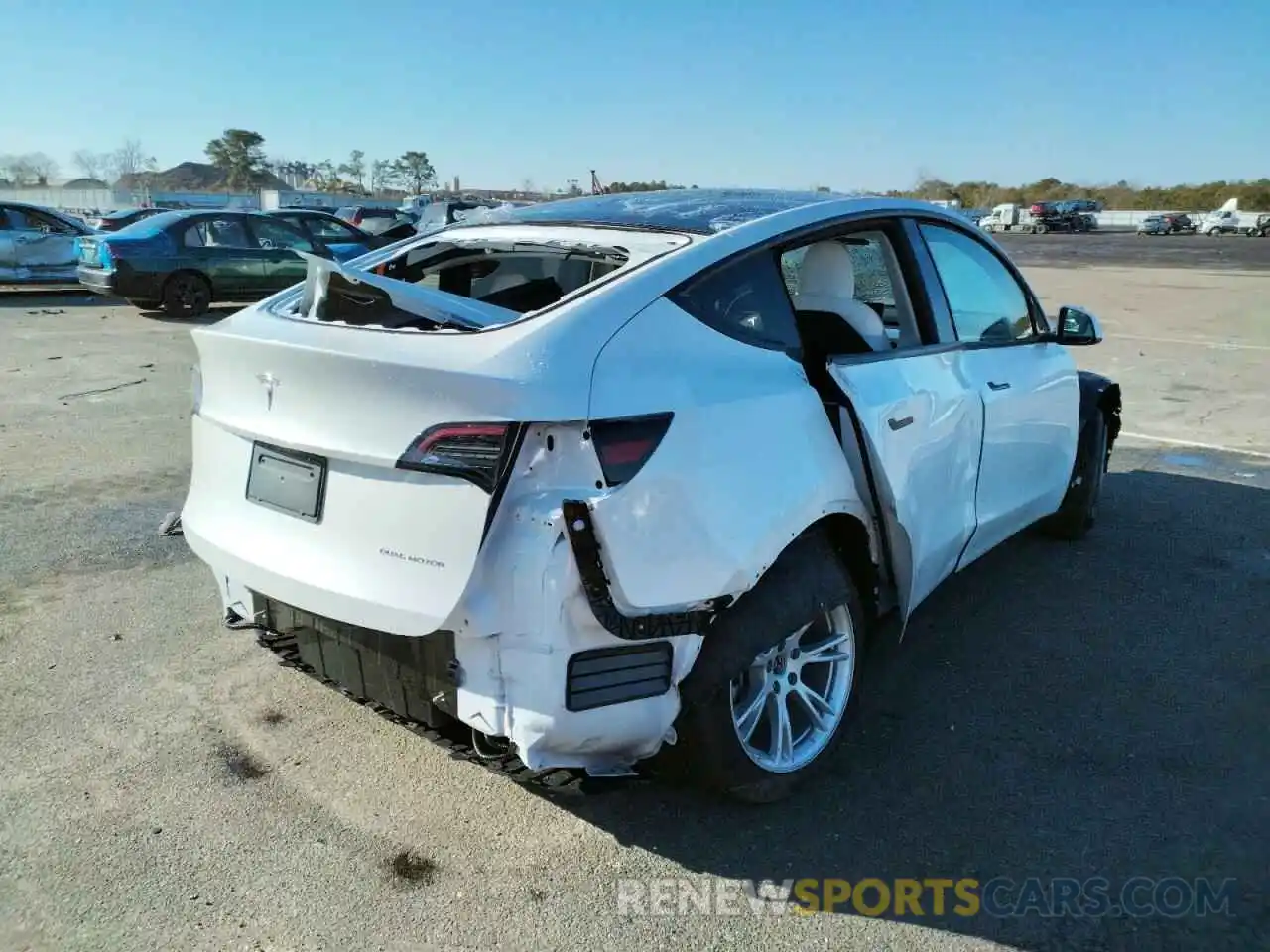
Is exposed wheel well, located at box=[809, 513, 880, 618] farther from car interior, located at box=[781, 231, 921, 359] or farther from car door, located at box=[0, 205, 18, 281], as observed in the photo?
car door, located at box=[0, 205, 18, 281]

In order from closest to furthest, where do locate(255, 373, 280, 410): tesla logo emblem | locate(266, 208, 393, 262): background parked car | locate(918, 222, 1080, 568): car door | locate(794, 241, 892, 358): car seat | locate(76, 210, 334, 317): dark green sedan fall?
locate(255, 373, 280, 410): tesla logo emblem < locate(794, 241, 892, 358): car seat < locate(918, 222, 1080, 568): car door < locate(76, 210, 334, 317): dark green sedan < locate(266, 208, 393, 262): background parked car

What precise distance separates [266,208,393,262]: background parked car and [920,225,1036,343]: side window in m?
12.6

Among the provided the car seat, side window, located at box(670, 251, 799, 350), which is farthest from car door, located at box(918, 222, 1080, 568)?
side window, located at box(670, 251, 799, 350)

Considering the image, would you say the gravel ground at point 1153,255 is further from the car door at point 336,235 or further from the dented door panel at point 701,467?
the dented door panel at point 701,467

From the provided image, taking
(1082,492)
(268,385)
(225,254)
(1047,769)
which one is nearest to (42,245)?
(225,254)

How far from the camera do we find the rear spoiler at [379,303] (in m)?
2.60

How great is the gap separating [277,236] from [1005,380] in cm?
1357

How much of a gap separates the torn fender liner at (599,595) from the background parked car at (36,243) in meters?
16.6

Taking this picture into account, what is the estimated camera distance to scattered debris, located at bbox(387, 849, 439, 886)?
2568 mm

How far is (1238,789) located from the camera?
120 inches

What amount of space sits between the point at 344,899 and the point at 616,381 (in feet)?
4.84

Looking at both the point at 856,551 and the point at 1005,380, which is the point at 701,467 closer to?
the point at 856,551

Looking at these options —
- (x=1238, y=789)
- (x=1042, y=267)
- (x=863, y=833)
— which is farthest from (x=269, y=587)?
(x=1042, y=267)

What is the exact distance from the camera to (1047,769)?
10.3 ft
